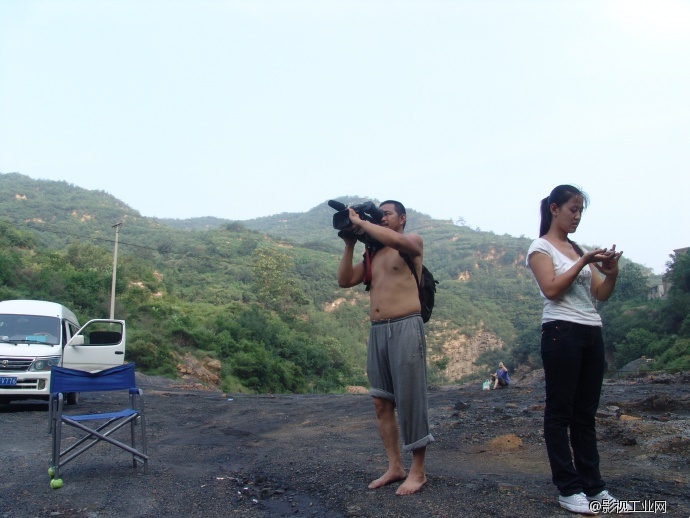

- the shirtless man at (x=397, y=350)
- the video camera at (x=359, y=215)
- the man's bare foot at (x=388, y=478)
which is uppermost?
the video camera at (x=359, y=215)

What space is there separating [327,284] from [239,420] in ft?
168

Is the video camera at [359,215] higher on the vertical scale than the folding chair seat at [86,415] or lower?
higher

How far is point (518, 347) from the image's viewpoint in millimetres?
47688

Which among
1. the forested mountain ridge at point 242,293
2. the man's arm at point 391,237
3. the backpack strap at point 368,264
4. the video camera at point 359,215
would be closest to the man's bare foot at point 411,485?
the backpack strap at point 368,264

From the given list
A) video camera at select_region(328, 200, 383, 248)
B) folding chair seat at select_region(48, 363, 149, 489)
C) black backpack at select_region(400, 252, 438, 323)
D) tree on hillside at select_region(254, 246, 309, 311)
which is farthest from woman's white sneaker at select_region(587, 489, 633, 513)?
tree on hillside at select_region(254, 246, 309, 311)

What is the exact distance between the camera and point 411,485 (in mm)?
3793

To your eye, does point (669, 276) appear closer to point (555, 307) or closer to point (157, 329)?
point (157, 329)

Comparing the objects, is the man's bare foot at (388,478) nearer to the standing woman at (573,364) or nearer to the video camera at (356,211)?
the standing woman at (573,364)

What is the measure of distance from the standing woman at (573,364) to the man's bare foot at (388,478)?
97cm

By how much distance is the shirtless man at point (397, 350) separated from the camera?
3885 millimetres

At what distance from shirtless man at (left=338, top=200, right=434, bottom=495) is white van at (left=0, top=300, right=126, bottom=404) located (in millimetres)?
7486

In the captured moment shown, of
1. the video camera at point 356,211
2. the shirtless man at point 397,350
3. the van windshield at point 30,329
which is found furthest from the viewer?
the van windshield at point 30,329

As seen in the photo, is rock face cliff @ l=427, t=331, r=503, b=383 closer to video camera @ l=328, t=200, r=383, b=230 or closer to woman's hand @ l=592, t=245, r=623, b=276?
video camera @ l=328, t=200, r=383, b=230

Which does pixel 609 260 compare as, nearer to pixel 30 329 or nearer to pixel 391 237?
pixel 391 237
